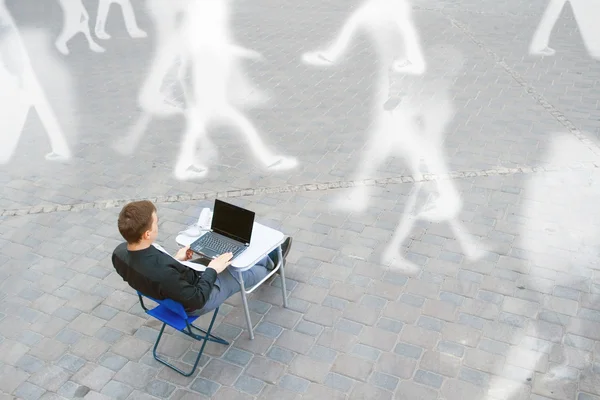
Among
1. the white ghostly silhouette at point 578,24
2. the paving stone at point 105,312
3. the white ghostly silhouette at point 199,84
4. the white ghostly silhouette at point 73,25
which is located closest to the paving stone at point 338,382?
the paving stone at point 105,312

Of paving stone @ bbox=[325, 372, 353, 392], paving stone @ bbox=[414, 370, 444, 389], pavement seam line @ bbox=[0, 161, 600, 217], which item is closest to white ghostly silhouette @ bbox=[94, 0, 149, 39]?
pavement seam line @ bbox=[0, 161, 600, 217]

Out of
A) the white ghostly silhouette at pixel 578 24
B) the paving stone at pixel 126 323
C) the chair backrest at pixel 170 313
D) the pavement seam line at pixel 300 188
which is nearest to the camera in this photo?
the chair backrest at pixel 170 313

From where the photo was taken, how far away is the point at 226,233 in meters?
4.61

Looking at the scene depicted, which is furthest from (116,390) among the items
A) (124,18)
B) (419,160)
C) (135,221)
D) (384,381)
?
(124,18)

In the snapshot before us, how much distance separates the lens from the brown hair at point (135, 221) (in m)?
3.87

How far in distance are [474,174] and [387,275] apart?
2.06 m

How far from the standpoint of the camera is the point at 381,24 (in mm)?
11633

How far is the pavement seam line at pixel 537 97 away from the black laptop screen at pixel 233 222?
4.63 metres

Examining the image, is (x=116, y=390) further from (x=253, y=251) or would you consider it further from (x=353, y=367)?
(x=353, y=367)

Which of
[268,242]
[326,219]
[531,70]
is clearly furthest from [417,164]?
[531,70]

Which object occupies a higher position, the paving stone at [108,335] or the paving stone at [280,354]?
the paving stone at [108,335]

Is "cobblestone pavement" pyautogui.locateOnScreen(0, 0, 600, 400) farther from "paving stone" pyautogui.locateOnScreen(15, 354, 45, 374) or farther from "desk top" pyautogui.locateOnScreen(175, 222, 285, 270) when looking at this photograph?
"desk top" pyautogui.locateOnScreen(175, 222, 285, 270)

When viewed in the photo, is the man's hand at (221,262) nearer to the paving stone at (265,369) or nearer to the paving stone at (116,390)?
the paving stone at (265,369)

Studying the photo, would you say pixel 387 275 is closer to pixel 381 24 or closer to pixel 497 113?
pixel 497 113
